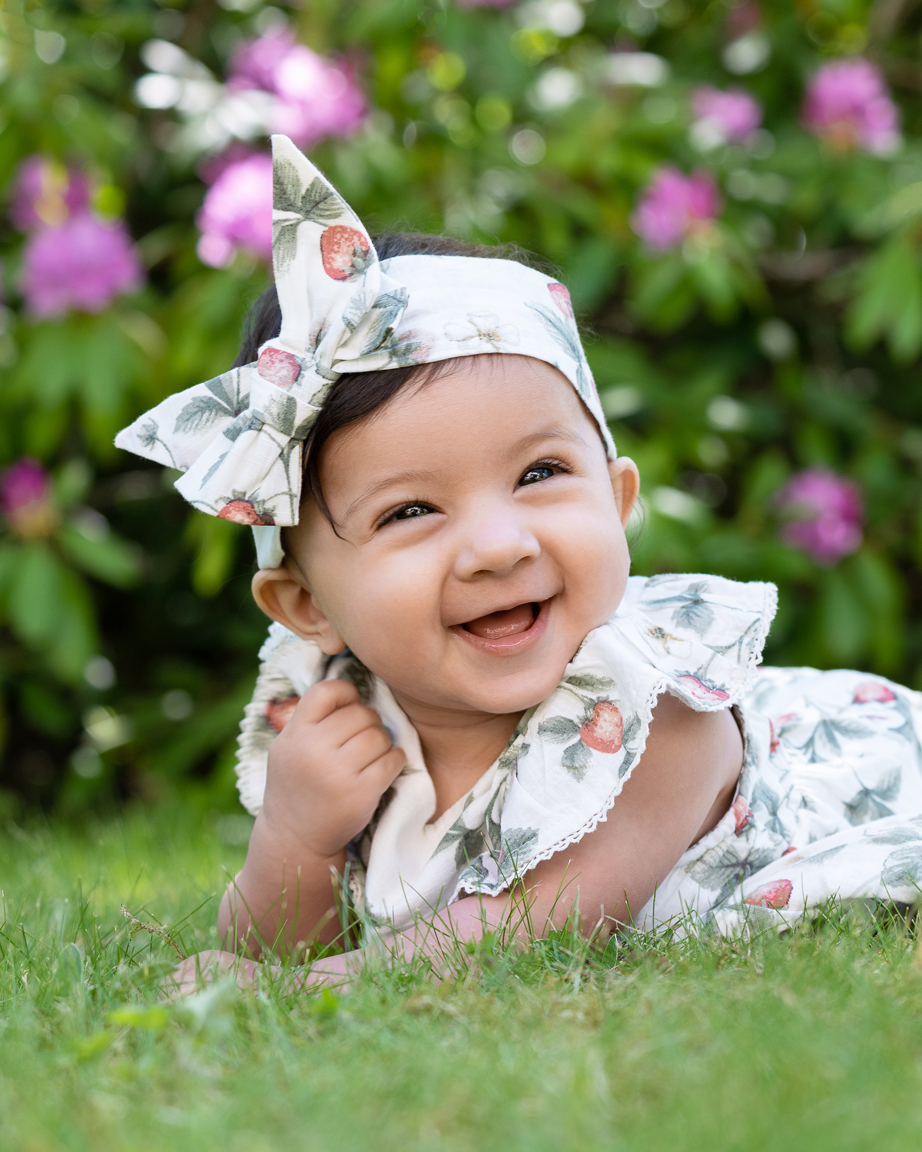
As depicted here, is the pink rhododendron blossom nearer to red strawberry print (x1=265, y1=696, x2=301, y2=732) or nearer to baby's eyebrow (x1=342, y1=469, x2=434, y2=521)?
red strawberry print (x1=265, y1=696, x2=301, y2=732)

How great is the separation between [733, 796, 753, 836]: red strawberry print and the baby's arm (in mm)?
486

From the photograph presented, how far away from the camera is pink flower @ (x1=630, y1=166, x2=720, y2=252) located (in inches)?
133

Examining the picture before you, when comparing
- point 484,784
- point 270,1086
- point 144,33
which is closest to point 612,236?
point 144,33

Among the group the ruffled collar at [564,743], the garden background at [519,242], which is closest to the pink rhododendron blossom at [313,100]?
the garden background at [519,242]

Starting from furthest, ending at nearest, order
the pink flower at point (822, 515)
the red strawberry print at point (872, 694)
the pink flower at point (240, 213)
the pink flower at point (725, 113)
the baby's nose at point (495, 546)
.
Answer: the pink flower at point (725, 113) < the pink flower at point (822, 515) < the pink flower at point (240, 213) < the red strawberry print at point (872, 694) < the baby's nose at point (495, 546)

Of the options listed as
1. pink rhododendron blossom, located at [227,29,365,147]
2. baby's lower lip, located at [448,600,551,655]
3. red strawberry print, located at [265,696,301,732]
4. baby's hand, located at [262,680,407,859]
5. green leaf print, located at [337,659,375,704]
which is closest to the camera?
baby's lower lip, located at [448,600,551,655]

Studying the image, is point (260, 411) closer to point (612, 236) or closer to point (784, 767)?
point (784, 767)

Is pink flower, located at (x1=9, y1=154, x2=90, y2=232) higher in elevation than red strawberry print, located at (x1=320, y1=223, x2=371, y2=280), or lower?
lower

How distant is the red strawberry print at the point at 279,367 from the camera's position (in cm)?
174

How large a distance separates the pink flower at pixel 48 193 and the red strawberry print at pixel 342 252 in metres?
1.97

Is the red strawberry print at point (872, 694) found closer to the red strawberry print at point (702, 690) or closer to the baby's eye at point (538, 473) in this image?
the red strawberry print at point (702, 690)

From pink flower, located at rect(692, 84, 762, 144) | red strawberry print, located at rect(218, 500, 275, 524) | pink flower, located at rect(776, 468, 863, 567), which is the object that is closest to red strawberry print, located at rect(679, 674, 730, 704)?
red strawberry print, located at rect(218, 500, 275, 524)

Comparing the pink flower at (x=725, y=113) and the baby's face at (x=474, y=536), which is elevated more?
the pink flower at (x=725, y=113)

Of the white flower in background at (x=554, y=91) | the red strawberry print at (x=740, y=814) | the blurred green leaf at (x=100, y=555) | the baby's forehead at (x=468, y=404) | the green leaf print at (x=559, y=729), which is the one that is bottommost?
the blurred green leaf at (x=100, y=555)
